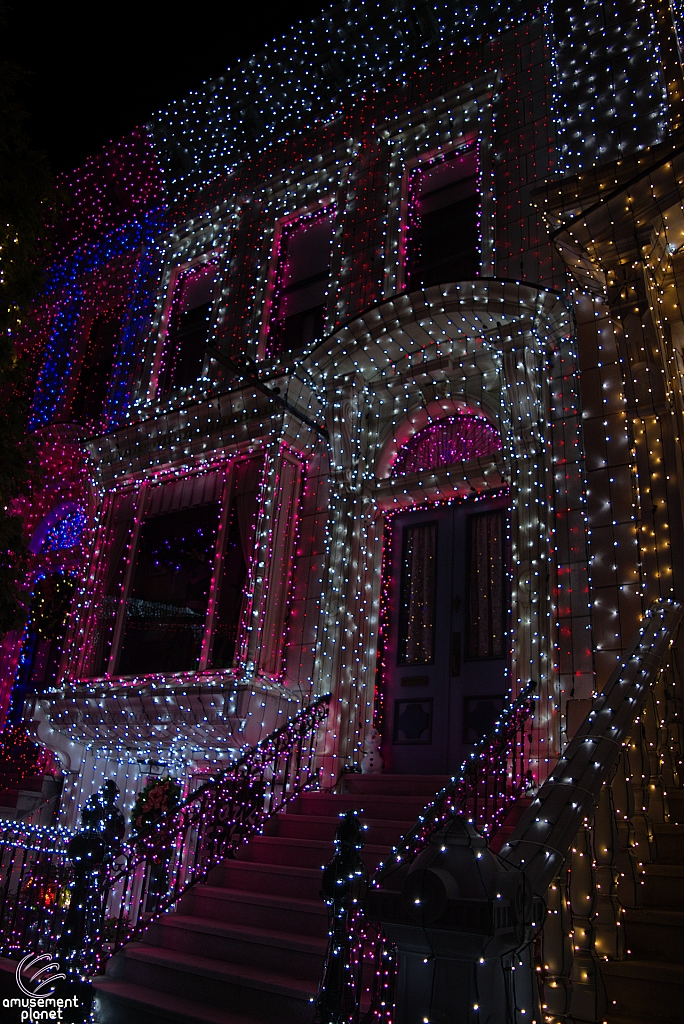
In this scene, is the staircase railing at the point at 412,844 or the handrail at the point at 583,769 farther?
the staircase railing at the point at 412,844

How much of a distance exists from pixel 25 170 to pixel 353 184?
5.63 m

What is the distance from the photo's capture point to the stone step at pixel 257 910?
5453 millimetres

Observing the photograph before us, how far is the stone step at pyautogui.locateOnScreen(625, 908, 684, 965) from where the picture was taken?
369cm

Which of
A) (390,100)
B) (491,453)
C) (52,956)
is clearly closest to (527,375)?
(491,453)

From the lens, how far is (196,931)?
18.8 feet

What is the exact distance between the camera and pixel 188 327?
13.7 metres

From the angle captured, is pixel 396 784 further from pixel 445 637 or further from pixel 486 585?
pixel 486 585

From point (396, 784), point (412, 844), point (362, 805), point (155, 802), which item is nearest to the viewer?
point (412, 844)

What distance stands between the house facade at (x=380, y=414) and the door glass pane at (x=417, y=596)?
0.10ft

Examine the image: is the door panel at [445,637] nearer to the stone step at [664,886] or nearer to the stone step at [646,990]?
the stone step at [664,886]

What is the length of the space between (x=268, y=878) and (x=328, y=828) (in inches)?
30.6

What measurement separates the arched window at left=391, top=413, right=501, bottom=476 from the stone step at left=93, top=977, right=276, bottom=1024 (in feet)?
20.2

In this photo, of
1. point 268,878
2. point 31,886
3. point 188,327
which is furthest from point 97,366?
point 268,878

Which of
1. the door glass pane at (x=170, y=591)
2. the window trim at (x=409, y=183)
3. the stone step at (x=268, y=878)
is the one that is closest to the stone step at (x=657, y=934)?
the stone step at (x=268, y=878)
